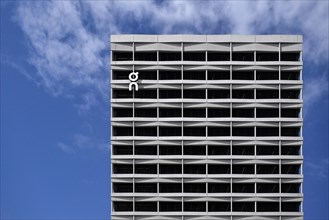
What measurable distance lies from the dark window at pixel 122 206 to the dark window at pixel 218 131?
1860 cm

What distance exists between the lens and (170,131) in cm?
10019

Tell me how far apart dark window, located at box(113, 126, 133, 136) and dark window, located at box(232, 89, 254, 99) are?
758 inches

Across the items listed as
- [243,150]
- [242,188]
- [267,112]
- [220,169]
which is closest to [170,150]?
[220,169]

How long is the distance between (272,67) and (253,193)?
22388 mm

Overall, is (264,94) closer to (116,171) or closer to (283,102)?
(283,102)

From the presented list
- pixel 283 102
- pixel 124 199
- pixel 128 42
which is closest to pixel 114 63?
pixel 128 42

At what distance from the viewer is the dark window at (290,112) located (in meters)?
101

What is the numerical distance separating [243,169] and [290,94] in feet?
52.4

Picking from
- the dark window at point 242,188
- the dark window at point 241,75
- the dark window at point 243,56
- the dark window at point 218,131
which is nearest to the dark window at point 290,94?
the dark window at point 241,75

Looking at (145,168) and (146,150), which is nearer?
(145,168)

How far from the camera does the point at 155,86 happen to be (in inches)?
3937

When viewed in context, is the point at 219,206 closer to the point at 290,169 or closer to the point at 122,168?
the point at 290,169

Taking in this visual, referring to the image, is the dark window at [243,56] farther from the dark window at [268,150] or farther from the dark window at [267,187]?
the dark window at [267,187]

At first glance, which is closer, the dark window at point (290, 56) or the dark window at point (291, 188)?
the dark window at point (291, 188)
